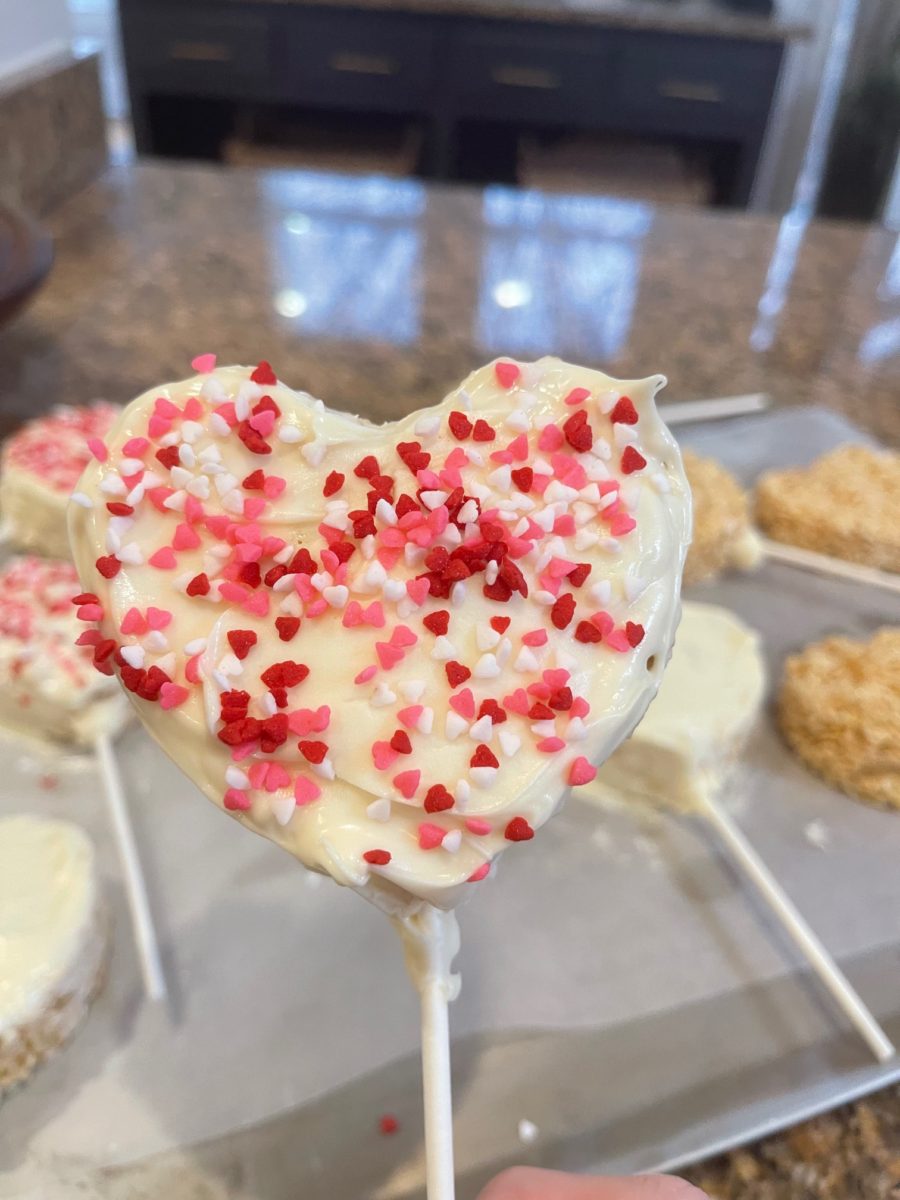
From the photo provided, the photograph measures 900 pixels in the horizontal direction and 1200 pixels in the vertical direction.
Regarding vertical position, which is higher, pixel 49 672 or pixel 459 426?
pixel 459 426

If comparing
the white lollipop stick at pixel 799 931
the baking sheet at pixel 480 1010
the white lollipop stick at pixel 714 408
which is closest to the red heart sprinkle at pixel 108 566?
the baking sheet at pixel 480 1010

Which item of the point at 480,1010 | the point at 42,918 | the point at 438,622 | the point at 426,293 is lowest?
the point at 480,1010

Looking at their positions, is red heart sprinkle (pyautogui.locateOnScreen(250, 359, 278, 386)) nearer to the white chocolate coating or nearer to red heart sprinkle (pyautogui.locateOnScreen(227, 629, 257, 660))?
red heart sprinkle (pyautogui.locateOnScreen(227, 629, 257, 660))

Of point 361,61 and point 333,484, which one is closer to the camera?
point 333,484

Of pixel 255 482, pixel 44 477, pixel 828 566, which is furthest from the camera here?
pixel 828 566

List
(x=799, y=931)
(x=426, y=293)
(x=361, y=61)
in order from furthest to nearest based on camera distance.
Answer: (x=361, y=61) → (x=426, y=293) → (x=799, y=931)

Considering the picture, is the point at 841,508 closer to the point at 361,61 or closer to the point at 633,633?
the point at 633,633

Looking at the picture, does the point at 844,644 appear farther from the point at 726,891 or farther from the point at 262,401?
the point at 262,401

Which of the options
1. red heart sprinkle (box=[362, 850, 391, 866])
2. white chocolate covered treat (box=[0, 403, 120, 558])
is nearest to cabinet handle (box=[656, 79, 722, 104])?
white chocolate covered treat (box=[0, 403, 120, 558])

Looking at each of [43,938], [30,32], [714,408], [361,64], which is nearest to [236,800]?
[43,938]
